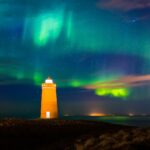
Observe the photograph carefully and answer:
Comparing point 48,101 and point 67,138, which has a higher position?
point 48,101

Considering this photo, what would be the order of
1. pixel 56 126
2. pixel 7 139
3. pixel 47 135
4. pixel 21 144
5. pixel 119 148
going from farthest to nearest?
pixel 56 126 → pixel 47 135 → pixel 7 139 → pixel 21 144 → pixel 119 148

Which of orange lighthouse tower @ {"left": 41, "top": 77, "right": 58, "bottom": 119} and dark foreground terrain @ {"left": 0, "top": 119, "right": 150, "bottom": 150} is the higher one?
orange lighthouse tower @ {"left": 41, "top": 77, "right": 58, "bottom": 119}

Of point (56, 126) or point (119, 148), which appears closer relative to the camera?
point (119, 148)

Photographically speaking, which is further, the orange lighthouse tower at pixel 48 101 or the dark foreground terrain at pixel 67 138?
the orange lighthouse tower at pixel 48 101

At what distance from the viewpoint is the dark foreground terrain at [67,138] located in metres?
16.8

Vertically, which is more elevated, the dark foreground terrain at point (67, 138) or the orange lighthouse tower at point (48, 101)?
the orange lighthouse tower at point (48, 101)

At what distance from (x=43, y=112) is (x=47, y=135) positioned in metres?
28.3

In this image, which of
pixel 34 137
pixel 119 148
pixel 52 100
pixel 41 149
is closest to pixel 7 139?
pixel 34 137

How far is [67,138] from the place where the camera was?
26.7 metres

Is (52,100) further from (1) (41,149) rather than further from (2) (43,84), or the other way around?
(1) (41,149)

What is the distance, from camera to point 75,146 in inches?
748

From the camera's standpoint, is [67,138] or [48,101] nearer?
[67,138]

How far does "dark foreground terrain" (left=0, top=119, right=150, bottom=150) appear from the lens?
55.0 ft

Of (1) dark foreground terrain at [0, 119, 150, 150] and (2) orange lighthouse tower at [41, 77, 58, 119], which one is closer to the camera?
(1) dark foreground terrain at [0, 119, 150, 150]
